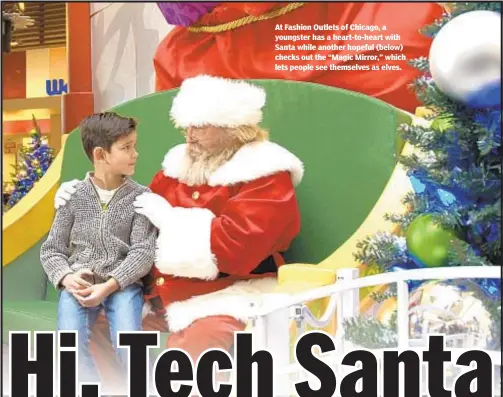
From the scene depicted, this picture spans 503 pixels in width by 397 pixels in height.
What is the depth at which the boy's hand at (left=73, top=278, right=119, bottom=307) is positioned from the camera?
251 centimetres

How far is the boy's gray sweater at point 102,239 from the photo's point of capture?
99.7 inches

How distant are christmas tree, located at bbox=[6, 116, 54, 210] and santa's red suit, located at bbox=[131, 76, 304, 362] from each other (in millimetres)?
361

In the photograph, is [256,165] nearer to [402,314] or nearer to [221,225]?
[221,225]

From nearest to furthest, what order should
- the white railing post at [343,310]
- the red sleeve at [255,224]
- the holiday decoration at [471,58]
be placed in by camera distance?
1. the holiday decoration at [471,58]
2. the white railing post at [343,310]
3. the red sleeve at [255,224]

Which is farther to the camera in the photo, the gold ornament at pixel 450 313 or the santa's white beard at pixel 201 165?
the santa's white beard at pixel 201 165

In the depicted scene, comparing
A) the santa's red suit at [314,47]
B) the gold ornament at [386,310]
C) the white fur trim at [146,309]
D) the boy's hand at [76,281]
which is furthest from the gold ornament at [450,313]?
the boy's hand at [76,281]

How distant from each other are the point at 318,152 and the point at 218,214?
344 millimetres

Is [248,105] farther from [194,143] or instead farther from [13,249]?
[13,249]

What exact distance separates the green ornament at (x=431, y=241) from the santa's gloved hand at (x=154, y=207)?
0.80 meters

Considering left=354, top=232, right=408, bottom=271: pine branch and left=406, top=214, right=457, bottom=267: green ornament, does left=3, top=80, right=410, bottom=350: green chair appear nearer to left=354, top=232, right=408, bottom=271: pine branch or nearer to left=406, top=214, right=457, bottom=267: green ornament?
left=354, top=232, right=408, bottom=271: pine branch

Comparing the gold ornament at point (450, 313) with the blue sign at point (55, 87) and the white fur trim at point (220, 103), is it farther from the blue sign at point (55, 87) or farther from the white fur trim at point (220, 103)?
the blue sign at point (55, 87)

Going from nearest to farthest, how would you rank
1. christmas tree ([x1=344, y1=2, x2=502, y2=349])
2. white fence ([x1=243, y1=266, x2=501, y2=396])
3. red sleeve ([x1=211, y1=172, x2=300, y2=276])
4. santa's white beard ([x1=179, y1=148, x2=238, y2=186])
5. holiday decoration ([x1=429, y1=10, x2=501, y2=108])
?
holiday decoration ([x1=429, y1=10, x2=501, y2=108]), christmas tree ([x1=344, y1=2, x2=502, y2=349]), white fence ([x1=243, y1=266, x2=501, y2=396]), red sleeve ([x1=211, y1=172, x2=300, y2=276]), santa's white beard ([x1=179, y1=148, x2=238, y2=186])

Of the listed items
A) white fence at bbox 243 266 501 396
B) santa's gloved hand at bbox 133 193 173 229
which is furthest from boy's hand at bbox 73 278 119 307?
white fence at bbox 243 266 501 396

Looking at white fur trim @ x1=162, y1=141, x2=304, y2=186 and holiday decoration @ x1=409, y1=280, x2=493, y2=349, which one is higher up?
white fur trim @ x1=162, y1=141, x2=304, y2=186
